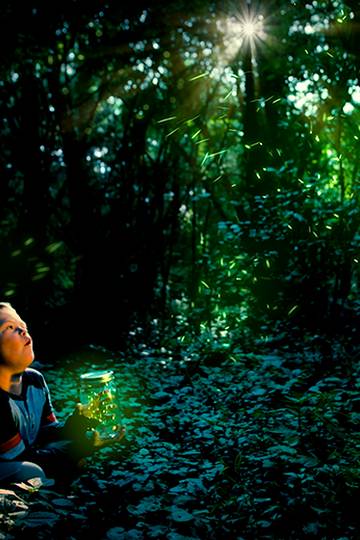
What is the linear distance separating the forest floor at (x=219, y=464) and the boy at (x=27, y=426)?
121mm

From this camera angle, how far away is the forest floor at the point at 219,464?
2.34 m

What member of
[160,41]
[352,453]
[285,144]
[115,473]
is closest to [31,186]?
[160,41]

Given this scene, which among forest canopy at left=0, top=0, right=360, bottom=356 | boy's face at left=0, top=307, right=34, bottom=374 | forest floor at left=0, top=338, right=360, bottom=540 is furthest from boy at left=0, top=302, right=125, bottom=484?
forest canopy at left=0, top=0, right=360, bottom=356

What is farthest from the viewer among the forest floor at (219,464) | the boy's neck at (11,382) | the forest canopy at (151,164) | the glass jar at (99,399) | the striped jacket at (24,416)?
the forest canopy at (151,164)

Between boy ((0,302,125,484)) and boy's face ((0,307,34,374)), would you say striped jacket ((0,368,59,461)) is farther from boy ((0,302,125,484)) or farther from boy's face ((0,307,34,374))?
boy's face ((0,307,34,374))

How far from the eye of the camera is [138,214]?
6.86m

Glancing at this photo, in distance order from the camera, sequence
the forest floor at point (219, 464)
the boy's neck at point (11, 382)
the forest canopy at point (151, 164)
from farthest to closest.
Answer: the forest canopy at point (151, 164) < the boy's neck at point (11, 382) < the forest floor at point (219, 464)

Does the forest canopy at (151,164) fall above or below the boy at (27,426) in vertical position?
above

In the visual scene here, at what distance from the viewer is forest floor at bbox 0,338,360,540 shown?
7.66ft

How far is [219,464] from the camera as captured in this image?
10.0ft

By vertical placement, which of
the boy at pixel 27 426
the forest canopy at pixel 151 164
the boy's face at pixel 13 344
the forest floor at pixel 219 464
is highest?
the forest canopy at pixel 151 164

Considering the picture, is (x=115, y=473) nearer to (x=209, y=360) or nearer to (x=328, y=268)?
(x=209, y=360)

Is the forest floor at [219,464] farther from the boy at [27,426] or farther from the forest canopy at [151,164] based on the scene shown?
the forest canopy at [151,164]

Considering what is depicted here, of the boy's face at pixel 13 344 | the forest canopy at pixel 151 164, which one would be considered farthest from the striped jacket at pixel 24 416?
the forest canopy at pixel 151 164
